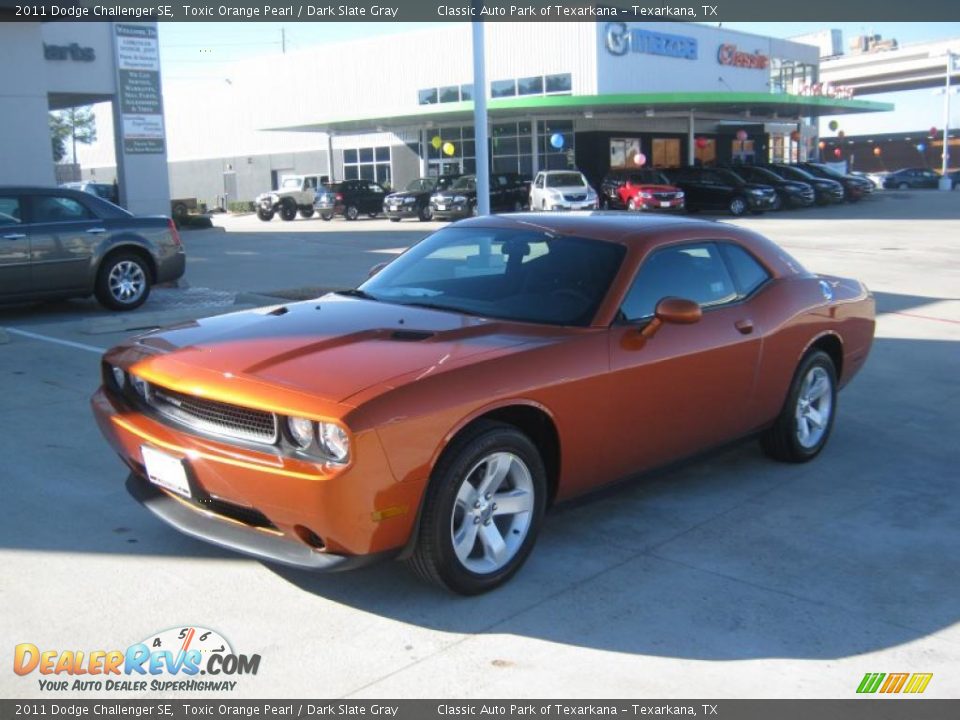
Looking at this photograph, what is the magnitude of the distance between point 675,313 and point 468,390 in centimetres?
127

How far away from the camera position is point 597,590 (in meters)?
4.31

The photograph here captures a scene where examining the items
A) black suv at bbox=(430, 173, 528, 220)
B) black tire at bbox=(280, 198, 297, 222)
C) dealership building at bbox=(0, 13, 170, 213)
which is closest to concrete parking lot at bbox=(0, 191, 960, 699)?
dealership building at bbox=(0, 13, 170, 213)

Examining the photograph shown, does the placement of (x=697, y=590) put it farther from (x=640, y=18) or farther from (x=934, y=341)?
(x=640, y=18)

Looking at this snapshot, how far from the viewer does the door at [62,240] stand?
11148 millimetres

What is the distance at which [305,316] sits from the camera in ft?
16.3

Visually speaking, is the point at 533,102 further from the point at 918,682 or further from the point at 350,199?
the point at 918,682

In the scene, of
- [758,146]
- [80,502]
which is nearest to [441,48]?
[758,146]

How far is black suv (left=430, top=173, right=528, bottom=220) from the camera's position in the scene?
114 ft

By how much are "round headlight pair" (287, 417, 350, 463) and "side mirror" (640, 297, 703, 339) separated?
5.87 ft

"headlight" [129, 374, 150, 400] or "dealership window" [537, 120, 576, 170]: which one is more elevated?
"dealership window" [537, 120, 576, 170]

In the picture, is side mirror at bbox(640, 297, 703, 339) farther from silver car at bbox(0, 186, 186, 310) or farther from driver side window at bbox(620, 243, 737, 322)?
silver car at bbox(0, 186, 186, 310)

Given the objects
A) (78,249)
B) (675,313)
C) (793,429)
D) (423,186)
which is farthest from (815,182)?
(675,313)

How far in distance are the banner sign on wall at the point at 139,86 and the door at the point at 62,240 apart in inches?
587

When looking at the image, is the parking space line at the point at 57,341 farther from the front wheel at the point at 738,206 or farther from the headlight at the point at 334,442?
the front wheel at the point at 738,206
